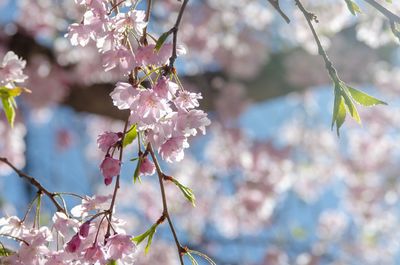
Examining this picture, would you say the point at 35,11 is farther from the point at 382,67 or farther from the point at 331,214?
the point at 331,214

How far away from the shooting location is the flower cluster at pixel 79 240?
90 centimetres

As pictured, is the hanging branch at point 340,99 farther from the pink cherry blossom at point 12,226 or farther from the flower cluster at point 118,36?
the pink cherry blossom at point 12,226

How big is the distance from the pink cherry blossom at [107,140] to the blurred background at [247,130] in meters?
1.73

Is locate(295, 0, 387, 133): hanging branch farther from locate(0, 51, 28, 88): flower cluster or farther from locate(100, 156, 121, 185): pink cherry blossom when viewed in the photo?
locate(0, 51, 28, 88): flower cluster

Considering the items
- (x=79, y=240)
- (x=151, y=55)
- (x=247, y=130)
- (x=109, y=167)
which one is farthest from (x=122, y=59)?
(x=247, y=130)

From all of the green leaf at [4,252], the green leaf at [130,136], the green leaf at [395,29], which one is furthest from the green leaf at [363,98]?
the green leaf at [4,252]

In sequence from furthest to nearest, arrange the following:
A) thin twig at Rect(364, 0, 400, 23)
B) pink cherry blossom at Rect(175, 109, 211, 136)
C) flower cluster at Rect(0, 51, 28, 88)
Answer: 1. flower cluster at Rect(0, 51, 28, 88)
2. pink cherry blossom at Rect(175, 109, 211, 136)
3. thin twig at Rect(364, 0, 400, 23)

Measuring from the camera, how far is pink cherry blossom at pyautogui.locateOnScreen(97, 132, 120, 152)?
3.02 feet

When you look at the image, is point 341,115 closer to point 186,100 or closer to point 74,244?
point 186,100

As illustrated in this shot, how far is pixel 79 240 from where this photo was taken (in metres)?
0.90

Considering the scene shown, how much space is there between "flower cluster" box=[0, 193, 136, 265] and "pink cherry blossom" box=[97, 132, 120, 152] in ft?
0.29

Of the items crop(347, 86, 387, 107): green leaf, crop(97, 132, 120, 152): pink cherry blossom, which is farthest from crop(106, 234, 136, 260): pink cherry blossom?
crop(347, 86, 387, 107): green leaf

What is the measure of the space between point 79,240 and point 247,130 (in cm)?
428

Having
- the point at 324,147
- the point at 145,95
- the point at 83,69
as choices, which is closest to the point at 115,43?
the point at 145,95
